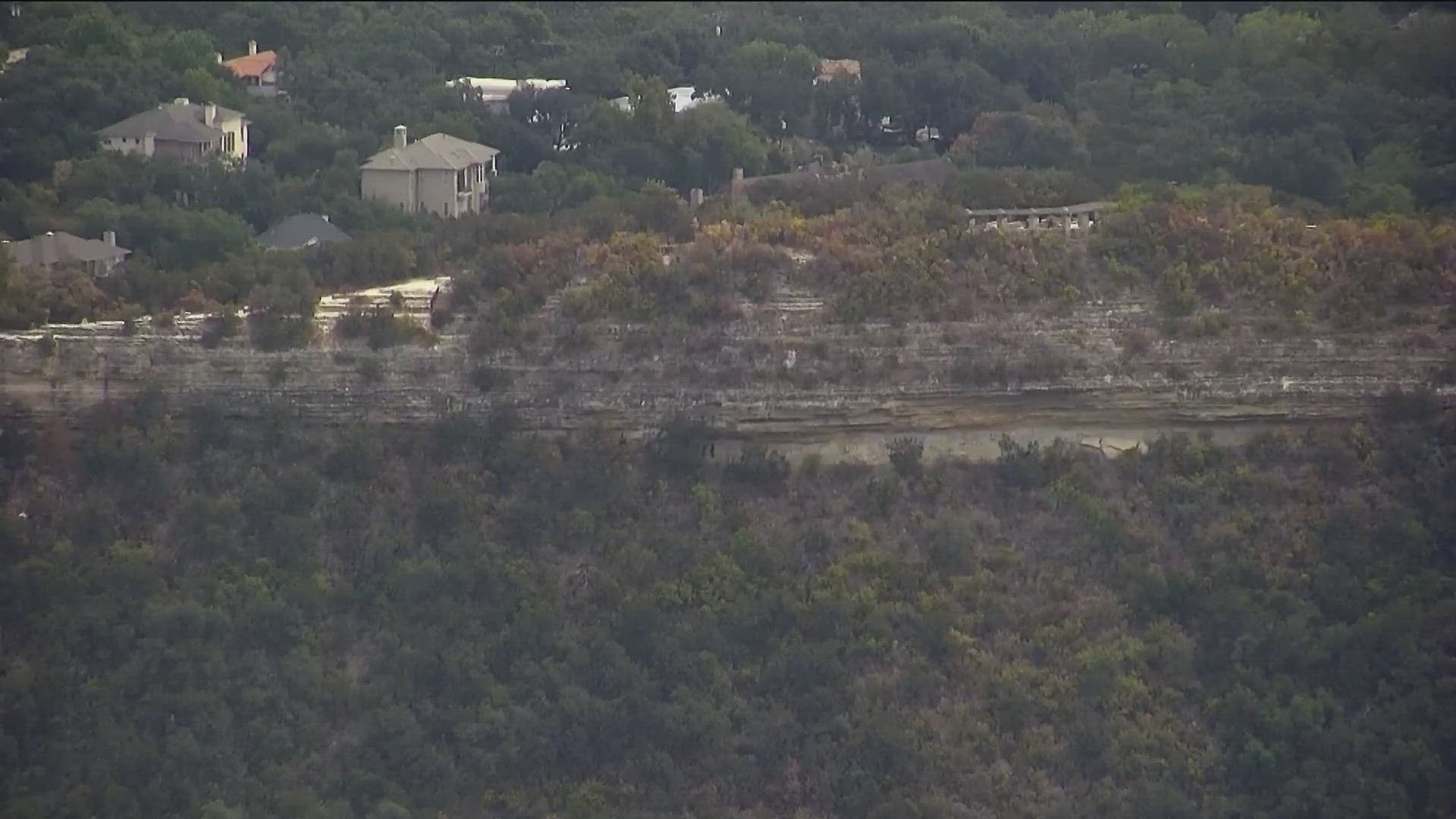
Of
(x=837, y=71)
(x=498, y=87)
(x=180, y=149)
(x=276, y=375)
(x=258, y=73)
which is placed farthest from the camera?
(x=837, y=71)

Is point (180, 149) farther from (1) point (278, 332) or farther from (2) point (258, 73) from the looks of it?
(1) point (278, 332)

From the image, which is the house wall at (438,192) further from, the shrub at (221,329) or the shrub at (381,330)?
the shrub at (221,329)

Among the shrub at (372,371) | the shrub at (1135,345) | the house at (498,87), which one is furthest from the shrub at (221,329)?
the house at (498,87)

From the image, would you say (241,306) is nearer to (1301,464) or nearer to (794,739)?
(794,739)

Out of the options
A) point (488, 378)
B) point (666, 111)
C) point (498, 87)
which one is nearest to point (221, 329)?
point (488, 378)

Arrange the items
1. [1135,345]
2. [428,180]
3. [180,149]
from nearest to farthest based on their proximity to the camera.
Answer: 1. [1135,345]
2. [428,180]
3. [180,149]

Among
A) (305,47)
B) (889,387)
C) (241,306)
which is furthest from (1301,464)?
(305,47)
